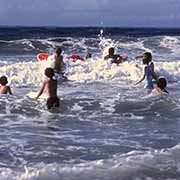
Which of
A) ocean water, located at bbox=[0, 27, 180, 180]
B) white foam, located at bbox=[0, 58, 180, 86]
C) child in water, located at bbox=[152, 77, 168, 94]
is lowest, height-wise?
white foam, located at bbox=[0, 58, 180, 86]

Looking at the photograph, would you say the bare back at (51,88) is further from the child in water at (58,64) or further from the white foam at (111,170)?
the child in water at (58,64)

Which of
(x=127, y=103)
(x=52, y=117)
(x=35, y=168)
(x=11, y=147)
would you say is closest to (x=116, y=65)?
(x=127, y=103)

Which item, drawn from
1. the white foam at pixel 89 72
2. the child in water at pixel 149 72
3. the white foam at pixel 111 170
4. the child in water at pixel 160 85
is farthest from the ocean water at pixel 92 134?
the white foam at pixel 89 72

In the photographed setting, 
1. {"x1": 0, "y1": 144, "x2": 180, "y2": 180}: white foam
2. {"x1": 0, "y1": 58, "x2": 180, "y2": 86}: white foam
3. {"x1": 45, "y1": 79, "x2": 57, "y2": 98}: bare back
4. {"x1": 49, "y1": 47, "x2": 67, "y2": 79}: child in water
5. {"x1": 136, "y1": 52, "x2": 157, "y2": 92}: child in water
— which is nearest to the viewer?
{"x1": 0, "y1": 144, "x2": 180, "y2": 180}: white foam

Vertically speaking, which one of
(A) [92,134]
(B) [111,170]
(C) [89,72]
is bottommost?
(C) [89,72]

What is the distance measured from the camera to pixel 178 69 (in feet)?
68.2

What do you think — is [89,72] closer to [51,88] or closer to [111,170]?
[51,88]

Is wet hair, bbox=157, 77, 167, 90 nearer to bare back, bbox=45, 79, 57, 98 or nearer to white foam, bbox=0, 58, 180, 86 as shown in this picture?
bare back, bbox=45, 79, 57, 98

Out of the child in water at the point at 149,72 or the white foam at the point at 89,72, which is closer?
the child in water at the point at 149,72

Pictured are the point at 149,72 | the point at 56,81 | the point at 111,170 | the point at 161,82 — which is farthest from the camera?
the point at 149,72

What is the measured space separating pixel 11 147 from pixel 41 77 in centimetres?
1073

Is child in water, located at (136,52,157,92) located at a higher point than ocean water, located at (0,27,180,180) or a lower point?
higher

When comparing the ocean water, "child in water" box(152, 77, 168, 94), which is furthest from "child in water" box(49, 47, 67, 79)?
"child in water" box(152, 77, 168, 94)

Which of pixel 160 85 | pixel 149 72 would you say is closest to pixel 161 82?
pixel 160 85
